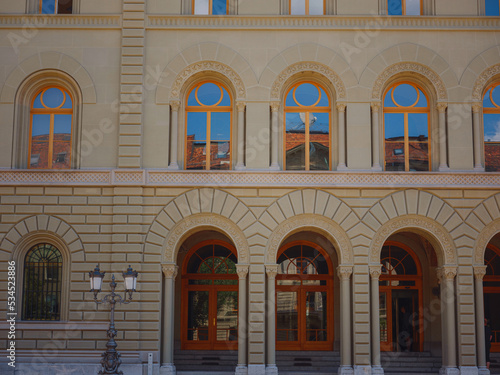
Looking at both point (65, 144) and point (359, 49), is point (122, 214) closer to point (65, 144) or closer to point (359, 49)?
point (65, 144)

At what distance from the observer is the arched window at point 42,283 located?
21.9 meters

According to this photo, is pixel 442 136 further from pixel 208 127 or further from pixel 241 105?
pixel 208 127

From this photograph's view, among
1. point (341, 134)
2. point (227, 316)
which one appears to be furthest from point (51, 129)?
point (341, 134)

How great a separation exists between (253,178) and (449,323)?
8.02 metres

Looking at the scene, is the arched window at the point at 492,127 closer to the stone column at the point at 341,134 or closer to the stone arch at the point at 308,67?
the stone arch at the point at 308,67

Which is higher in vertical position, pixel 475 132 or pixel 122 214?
pixel 475 132

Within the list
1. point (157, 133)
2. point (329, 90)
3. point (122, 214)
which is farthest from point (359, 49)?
point (122, 214)

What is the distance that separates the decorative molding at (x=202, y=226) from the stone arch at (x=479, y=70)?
9.27 m

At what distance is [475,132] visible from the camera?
2227 centimetres

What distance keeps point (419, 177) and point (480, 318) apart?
5022mm

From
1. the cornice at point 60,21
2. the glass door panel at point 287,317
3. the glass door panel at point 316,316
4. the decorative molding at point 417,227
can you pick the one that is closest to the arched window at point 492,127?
the decorative molding at point 417,227

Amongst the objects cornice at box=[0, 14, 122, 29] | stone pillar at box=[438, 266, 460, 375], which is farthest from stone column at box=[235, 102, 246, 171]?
stone pillar at box=[438, 266, 460, 375]

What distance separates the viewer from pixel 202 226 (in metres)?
21.9

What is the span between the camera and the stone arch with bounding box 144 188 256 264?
71.3 ft
